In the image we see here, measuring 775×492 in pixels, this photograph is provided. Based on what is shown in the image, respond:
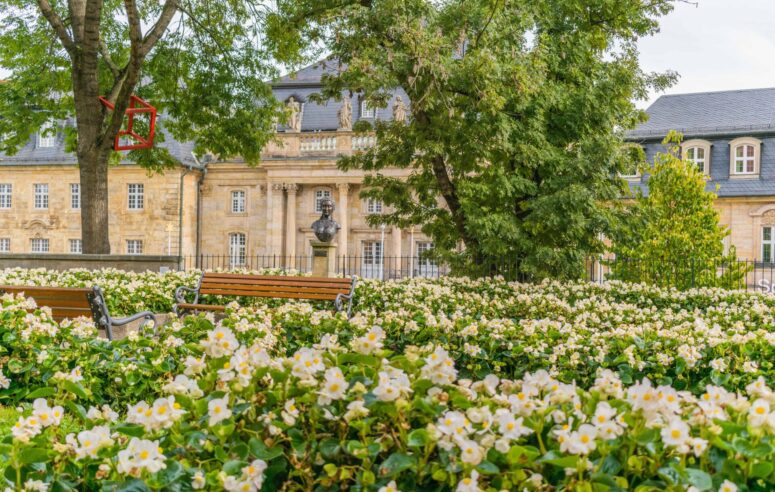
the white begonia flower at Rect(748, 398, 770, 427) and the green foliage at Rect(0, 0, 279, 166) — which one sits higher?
the green foliage at Rect(0, 0, 279, 166)

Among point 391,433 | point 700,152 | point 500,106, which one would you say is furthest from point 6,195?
point 391,433

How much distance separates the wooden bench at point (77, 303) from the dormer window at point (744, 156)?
31.9 m

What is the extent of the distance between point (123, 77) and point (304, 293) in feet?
25.8

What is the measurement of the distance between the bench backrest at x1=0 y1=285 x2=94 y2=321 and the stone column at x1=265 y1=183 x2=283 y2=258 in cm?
3383

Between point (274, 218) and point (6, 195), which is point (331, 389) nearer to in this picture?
point (274, 218)

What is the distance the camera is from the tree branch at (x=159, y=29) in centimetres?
1346

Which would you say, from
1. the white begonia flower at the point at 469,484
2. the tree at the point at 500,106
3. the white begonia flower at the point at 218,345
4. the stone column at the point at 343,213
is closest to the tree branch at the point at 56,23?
the tree at the point at 500,106

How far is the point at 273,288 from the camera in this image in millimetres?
9039

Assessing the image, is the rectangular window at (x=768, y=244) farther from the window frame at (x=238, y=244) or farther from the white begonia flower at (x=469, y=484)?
the white begonia flower at (x=469, y=484)

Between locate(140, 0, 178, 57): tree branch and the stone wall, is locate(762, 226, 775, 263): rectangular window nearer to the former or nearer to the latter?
the stone wall

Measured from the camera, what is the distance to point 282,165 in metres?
39.7

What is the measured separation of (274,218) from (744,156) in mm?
24025

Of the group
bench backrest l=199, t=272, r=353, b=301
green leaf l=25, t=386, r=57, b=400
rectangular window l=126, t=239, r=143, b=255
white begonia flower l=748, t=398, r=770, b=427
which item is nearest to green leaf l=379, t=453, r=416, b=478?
white begonia flower l=748, t=398, r=770, b=427

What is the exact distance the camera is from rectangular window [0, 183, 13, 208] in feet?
141
